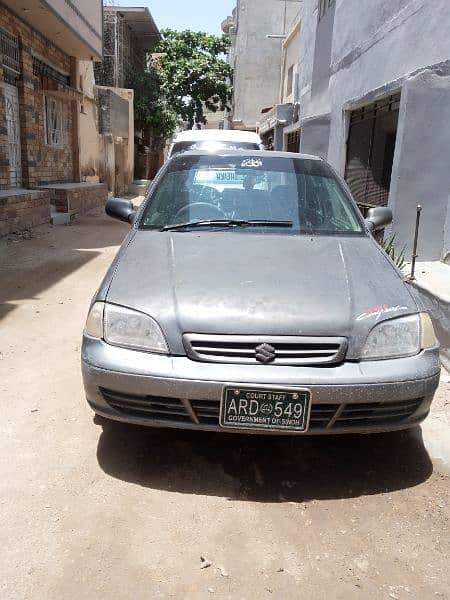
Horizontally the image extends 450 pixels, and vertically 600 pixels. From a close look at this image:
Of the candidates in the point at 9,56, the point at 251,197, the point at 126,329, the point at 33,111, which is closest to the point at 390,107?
the point at 251,197

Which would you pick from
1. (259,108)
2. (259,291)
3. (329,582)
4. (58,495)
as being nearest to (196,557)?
(329,582)

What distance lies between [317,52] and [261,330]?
10888 mm

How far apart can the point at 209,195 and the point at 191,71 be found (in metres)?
25.1

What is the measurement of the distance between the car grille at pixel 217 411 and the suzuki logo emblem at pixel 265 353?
27 cm

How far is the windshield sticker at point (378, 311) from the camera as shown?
239 centimetres

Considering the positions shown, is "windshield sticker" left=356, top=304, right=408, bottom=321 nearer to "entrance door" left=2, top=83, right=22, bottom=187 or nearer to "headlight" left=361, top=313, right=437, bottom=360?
"headlight" left=361, top=313, right=437, bottom=360

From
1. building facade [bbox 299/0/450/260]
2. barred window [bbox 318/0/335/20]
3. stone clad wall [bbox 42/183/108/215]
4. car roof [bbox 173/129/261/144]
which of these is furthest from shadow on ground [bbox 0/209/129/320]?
barred window [bbox 318/0/335/20]

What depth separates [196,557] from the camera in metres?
2.06

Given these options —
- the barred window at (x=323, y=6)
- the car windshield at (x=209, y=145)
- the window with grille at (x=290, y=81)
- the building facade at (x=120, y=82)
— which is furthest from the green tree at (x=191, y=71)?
the car windshield at (x=209, y=145)

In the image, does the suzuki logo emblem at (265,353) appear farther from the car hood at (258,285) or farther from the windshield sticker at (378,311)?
the windshield sticker at (378,311)

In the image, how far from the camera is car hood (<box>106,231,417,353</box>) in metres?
2.33

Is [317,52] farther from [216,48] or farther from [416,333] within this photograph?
[216,48]

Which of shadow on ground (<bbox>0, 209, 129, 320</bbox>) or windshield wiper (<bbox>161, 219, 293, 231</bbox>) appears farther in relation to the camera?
shadow on ground (<bbox>0, 209, 129, 320</bbox>)

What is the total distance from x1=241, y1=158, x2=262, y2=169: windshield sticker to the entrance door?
7.97 m
